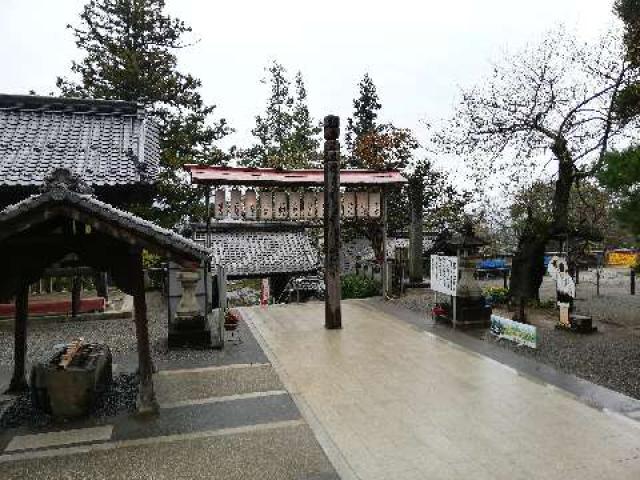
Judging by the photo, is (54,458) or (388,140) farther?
(388,140)

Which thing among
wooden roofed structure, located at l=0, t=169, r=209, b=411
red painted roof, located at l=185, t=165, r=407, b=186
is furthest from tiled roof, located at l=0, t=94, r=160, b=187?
wooden roofed structure, located at l=0, t=169, r=209, b=411

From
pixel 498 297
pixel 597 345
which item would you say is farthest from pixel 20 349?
pixel 498 297

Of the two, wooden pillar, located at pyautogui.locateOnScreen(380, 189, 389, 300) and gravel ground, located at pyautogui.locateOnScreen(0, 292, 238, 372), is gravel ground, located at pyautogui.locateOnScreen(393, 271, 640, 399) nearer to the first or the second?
wooden pillar, located at pyautogui.locateOnScreen(380, 189, 389, 300)

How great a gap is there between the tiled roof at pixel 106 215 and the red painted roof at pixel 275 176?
7.74 m

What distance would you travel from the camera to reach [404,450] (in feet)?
18.3

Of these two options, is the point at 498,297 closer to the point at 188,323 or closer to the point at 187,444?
the point at 188,323

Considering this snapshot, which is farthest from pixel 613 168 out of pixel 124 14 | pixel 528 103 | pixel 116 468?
pixel 124 14

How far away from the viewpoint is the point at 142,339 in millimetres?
6941

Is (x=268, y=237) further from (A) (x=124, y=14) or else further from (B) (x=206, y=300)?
(A) (x=124, y=14)

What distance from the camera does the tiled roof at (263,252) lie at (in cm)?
2165

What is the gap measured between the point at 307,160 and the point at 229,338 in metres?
23.2

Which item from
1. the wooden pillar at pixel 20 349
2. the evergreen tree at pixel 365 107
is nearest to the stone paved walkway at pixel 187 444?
the wooden pillar at pixel 20 349

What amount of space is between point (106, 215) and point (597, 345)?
1052 cm

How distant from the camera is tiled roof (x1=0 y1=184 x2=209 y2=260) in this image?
5.27 m
